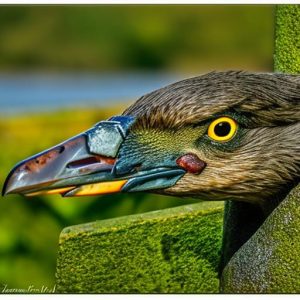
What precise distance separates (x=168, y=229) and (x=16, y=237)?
111 centimetres

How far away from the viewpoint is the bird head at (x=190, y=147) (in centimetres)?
276

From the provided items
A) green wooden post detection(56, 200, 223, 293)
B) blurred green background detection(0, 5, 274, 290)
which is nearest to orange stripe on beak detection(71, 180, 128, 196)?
green wooden post detection(56, 200, 223, 293)

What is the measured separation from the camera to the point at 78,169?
275cm

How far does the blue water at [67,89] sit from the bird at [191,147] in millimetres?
2856

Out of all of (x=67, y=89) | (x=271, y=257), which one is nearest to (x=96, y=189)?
(x=271, y=257)

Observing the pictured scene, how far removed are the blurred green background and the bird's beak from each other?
174cm

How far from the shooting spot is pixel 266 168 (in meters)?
2.84

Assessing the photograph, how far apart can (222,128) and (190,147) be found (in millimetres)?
85

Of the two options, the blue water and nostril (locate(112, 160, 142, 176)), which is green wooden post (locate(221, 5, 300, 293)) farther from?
the blue water

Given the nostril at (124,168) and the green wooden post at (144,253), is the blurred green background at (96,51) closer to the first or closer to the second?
the green wooden post at (144,253)

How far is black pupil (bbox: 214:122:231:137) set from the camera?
110 inches

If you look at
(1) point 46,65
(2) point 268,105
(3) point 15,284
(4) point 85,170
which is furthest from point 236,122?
(1) point 46,65

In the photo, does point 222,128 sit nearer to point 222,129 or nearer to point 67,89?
point 222,129
